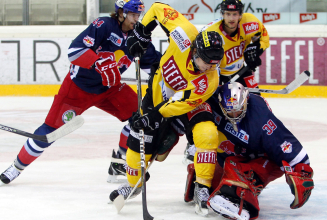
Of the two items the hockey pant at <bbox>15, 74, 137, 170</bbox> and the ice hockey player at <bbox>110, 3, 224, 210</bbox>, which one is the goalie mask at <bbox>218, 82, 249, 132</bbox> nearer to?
the ice hockey player at <bbox>110, 3, 224, 210</bbox>

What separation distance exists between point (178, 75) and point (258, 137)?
0.53 m

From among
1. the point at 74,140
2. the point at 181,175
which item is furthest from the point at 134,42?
the point at 74,140

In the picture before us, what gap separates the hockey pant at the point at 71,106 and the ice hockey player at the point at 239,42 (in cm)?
77

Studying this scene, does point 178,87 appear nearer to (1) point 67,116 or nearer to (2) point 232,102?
(2) point 232,102

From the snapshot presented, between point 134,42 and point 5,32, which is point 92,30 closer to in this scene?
point 134,42

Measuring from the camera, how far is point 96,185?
9.17 feet

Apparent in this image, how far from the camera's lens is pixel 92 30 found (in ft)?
9.53

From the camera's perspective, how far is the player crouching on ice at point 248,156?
2.02 metres

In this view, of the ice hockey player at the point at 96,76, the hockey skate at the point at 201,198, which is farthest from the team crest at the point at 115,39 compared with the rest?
the hockey skate at the point at 201,198

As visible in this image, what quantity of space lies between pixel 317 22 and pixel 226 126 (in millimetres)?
7011

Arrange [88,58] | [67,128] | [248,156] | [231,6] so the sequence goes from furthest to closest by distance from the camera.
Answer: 1. [231,6]
2. [88,58]
3. [67,128]
4. [248,156]

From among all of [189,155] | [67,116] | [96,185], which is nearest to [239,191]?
[96,185]

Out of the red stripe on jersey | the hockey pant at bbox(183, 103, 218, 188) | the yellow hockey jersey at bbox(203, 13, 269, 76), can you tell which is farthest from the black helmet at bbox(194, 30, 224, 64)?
the yellow hockey jersey at bbox(203, 13, 269, 76)

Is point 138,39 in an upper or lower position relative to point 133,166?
upper
